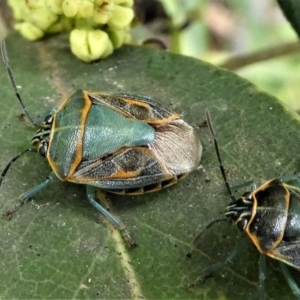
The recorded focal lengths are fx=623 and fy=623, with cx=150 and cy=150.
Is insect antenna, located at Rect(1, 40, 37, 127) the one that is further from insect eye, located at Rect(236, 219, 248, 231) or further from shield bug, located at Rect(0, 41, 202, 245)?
insect eye, located at Rect(236, 219, 248, 231)

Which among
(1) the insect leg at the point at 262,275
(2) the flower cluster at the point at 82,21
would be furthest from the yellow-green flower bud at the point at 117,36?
(1) the insect leg at the point at 262,275

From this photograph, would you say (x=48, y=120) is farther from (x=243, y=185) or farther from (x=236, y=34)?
(x=236, y=34)

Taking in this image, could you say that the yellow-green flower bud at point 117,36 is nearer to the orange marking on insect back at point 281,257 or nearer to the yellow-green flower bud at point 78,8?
the yellow-green flower bud at point 78,8

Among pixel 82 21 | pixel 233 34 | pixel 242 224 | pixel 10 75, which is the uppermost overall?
pixel 82 21

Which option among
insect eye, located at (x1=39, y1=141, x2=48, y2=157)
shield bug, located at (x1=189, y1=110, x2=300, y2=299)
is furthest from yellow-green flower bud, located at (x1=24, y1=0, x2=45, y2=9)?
shield bug, located at (x1=189, y1=110, x2=300, y2=299)

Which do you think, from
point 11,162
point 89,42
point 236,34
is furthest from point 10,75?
point 236,34

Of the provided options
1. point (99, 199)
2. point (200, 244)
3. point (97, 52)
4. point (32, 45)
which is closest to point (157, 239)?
point (200, 244)
